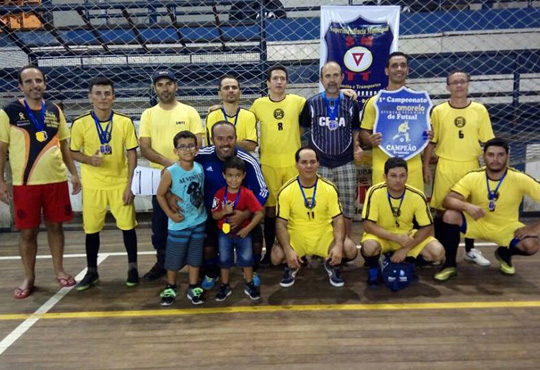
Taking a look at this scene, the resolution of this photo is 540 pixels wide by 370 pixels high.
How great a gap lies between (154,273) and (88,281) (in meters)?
0.48

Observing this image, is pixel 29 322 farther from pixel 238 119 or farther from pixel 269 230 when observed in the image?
pixel 238 119

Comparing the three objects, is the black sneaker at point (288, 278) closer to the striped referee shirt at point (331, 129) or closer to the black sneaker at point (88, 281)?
the striped referee shirt at point (331, 129)

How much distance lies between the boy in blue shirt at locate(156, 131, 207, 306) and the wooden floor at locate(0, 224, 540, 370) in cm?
21

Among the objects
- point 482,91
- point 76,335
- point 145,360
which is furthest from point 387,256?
point 482,91

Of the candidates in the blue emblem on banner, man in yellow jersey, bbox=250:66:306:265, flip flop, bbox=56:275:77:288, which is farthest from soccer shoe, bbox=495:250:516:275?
flip flop, bbox=56:275:77:288

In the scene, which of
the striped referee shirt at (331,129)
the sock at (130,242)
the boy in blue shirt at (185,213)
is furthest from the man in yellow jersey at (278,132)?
the sock at (130,242)

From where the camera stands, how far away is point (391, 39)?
4625mm

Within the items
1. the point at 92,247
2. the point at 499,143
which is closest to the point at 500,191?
the point at 499,143

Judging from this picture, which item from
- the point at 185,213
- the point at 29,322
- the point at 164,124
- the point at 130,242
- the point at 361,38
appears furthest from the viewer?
the point at 361,38

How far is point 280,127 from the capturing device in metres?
3.55

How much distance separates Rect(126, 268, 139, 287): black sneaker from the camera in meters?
3.38

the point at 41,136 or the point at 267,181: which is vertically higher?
the point at 41,136

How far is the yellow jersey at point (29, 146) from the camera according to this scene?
3.03 metres

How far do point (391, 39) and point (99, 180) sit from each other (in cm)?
318
